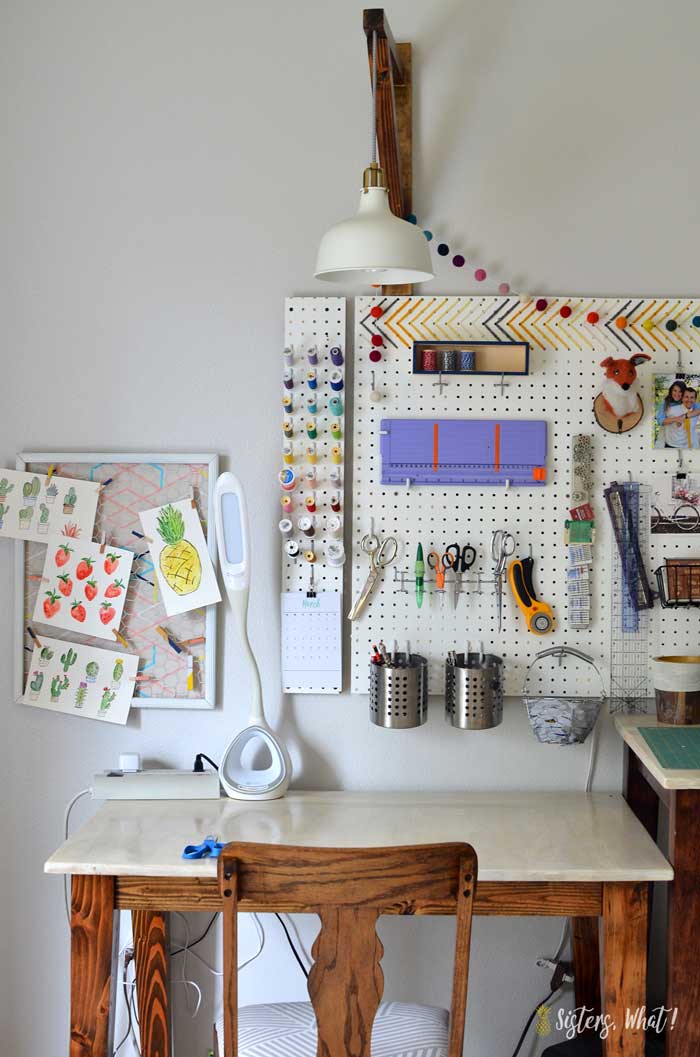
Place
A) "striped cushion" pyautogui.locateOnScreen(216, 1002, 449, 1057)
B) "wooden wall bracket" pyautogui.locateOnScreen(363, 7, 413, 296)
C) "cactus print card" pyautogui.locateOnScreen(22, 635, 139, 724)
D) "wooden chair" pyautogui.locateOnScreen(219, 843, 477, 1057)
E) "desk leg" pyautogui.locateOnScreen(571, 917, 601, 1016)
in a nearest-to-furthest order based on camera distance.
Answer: "wooden chair" pyautogui.locateOnScreen(219, 843, 477, 1057)
"striped cushion" pyautogui.locateOnScreen(216, 1002, 449, 1057)
"wooden wall bracket" pyautogui.locateOnScreen(363, 7, 413, 296)
"desk leg" pyautogui.locateOnScreen(571, 917, 601, 1016)
"cactus print card" pyautogui.locateOnScreen(22, 635, 139, 724)

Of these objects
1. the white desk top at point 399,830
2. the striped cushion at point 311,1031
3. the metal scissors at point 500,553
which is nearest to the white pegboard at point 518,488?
the metal scissors at point 500,553

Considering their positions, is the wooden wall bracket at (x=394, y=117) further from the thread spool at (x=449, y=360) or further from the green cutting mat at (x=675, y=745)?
the green cutting mat at (x=675, y=745)

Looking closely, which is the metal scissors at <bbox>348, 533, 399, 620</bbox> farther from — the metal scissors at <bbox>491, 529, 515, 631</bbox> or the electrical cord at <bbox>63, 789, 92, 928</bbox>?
the electrical cord at <bbox>63, 789, 92, 928</bbox>

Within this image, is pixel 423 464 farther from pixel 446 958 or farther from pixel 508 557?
pixel 446 958

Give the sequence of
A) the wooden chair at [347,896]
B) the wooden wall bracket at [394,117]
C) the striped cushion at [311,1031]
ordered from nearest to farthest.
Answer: the wooden chair at [347,896] < the striped cushion at [311,1031] < the wooden wall bracket at [394,117]

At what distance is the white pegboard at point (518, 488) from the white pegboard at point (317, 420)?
1.9 inches

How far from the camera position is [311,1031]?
171 cm

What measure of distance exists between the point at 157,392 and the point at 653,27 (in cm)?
125

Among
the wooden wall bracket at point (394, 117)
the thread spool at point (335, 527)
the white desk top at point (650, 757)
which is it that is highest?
the wooden wall bracket at point (394, 117)

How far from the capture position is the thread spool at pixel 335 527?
6.84 feet

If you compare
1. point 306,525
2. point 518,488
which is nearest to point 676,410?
point 518,488

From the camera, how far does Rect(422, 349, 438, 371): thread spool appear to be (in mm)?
2076

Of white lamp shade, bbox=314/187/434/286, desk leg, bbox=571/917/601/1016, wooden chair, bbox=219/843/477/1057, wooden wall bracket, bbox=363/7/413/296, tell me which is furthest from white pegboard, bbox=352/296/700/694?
wooden chair, bbox=219/843/477/1057

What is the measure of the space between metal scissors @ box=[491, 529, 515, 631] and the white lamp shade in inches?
23.5
